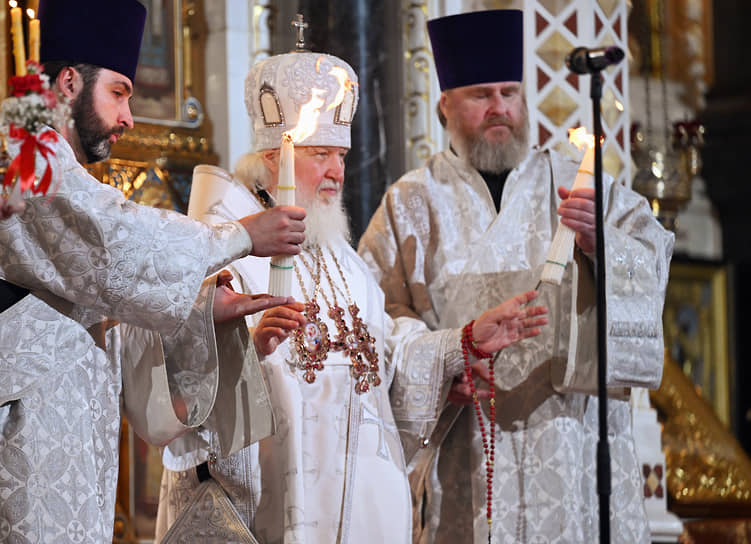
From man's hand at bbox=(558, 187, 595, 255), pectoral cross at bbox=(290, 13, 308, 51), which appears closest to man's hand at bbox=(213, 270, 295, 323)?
pectoral cross at bbox=(290, 13, 308, 51)

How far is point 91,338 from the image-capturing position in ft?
12.5

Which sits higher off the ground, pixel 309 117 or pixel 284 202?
pixel 309 117

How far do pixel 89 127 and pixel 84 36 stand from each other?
0.29 m

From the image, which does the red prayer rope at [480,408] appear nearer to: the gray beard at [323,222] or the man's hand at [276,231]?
the gray beard at [323,222]

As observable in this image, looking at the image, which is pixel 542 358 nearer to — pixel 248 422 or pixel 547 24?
pixel 248 422

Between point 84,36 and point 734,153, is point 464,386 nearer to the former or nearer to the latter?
point 84,36

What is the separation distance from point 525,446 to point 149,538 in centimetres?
246

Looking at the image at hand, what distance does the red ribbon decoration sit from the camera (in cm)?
323

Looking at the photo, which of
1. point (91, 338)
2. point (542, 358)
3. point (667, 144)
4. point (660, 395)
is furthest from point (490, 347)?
point (667, 144)

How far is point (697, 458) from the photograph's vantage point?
786cm

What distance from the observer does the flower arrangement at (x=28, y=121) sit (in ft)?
10.4

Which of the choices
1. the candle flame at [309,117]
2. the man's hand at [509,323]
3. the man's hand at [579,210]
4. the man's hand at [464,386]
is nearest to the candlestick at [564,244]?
the man's hand at [579,210]

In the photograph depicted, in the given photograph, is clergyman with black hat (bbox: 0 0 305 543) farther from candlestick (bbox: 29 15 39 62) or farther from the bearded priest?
the bearded priest

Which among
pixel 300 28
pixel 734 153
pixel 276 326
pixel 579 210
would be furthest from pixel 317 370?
pixel 734 153
